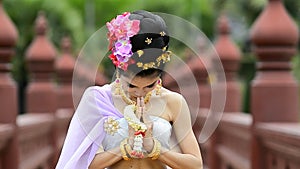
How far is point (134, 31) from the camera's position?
3.52 metres

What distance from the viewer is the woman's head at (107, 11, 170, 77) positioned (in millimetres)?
3494

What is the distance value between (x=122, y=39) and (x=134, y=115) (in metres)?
0.31

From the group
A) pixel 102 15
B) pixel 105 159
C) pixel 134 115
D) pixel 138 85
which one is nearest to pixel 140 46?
pixel 138 85

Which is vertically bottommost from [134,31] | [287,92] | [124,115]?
[287,92]

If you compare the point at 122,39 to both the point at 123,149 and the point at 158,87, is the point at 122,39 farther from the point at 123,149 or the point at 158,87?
the point at 123,149

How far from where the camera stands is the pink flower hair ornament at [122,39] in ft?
11.5

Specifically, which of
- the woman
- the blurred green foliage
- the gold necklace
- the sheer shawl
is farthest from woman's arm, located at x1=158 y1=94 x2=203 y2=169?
the blurred green foliage

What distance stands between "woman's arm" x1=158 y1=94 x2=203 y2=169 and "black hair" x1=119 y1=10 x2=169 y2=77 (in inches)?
8.1

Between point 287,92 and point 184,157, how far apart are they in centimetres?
289

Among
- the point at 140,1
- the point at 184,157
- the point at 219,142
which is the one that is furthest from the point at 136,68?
the point at 140,1

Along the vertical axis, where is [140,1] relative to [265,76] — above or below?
below

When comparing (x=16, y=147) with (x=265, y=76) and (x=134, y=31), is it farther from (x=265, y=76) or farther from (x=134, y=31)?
Result: (x=134, y=31)

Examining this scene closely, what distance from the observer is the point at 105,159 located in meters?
3.62

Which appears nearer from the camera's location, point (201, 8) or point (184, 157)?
point (184, 157)
